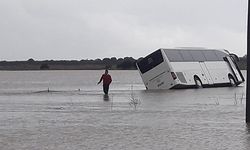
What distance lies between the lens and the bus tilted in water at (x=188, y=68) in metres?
38.6

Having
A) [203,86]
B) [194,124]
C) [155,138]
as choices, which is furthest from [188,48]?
[155,138]

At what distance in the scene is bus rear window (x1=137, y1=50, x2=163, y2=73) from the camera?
39.1 meters

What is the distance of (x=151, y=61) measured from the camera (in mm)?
39250

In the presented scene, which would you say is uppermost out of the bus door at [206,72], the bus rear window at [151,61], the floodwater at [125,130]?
the bus rear window at [151,61]

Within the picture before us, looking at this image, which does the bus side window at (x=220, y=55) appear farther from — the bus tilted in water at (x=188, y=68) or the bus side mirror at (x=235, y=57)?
the bus side mirror at (x=235, y=57)

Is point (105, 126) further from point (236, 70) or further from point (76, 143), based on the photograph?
point (236, 70)

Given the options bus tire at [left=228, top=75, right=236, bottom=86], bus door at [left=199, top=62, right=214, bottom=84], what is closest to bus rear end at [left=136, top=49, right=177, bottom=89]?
bus door at [left=199, top=62, right=214, bottom=84]

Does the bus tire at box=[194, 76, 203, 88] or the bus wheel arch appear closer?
the bus tire at box=[194, 76, 203, 88]

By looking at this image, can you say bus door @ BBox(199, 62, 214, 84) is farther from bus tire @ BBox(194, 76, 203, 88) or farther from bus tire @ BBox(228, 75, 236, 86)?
bus tire @ BBox(228, 75, 236, 86)

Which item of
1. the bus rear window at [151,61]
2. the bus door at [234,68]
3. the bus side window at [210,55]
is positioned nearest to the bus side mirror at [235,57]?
the bus door at [234,68]

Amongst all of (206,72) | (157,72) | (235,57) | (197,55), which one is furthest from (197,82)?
(235,57)

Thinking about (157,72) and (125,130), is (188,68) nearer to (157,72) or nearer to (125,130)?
(157,72)

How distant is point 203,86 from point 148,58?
4.37 m

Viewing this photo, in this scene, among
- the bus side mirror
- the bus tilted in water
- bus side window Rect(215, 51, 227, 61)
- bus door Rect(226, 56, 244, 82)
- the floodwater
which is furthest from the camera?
the bus side mirror
